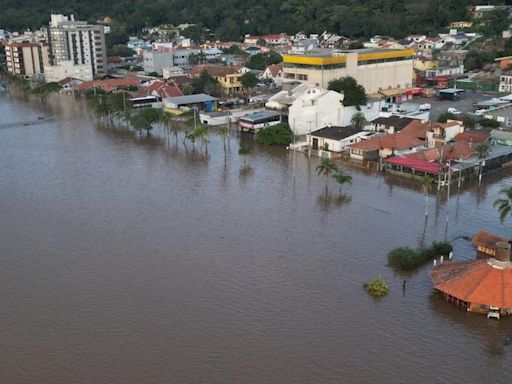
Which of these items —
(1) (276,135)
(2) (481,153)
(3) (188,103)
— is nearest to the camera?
(2) (481,153)

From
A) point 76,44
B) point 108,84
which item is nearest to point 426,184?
point 108,84

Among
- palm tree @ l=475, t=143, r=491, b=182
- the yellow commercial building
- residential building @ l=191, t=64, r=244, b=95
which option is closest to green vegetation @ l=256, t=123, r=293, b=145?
palm tree @ l=475, t=143, r=491, b=182

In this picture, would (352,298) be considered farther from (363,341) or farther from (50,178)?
(50,178)

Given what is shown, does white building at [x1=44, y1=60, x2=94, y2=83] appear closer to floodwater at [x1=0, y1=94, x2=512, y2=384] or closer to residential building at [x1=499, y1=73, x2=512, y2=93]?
floodwater at [x1=0, y1=94, x2=512, y2=384]

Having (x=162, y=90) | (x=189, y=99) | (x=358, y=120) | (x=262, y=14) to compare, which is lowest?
(x=358, y=120)

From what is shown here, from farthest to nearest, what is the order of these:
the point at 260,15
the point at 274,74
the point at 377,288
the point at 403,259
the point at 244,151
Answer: the point at 260,15
the point at 274,74
the point at 244,151
the point at 403,259
the point at 377,288

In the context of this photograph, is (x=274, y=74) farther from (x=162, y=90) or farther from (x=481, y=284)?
(x=481, y=284)

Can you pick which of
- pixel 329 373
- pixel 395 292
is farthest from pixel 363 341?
pixel 395 292
